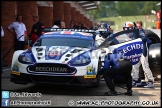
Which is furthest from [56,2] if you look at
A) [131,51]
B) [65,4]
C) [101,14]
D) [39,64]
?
[101,14]

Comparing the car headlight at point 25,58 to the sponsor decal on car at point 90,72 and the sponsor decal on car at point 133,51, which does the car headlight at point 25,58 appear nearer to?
the sponsor decal on car at point 90,72

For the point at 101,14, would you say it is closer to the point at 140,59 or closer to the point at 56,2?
the point at 56,2

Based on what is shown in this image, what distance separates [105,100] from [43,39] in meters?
2.91

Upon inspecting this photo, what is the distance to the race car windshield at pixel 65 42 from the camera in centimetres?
1009

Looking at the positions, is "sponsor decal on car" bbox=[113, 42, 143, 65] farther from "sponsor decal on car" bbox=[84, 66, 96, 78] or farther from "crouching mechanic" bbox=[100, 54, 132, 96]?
"sponsor decal on car" bbox=[84, 66, 96, 78]

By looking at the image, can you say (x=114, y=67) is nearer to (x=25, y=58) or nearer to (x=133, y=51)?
(x=25, y=58)

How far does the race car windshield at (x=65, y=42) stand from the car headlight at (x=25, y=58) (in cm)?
103

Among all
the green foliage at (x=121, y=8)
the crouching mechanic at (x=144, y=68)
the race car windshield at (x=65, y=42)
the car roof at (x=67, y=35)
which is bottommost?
the crouching mechanic at (x=144, y=68)

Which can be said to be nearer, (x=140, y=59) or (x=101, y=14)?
(x=140, y=59)

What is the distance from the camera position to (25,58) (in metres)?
9.09

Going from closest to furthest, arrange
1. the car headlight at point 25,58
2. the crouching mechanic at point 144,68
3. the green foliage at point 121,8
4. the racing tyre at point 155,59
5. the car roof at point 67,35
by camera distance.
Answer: the car headlight at point 25,58
the car roof at point 67,35
the crouching mechanic at point 144,68
the racing tyre at point 155,59
the green foliage at point 121,8

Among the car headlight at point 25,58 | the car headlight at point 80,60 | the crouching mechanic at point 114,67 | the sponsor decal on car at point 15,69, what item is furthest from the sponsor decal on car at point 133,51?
the sponsor decal on car at point 15,69

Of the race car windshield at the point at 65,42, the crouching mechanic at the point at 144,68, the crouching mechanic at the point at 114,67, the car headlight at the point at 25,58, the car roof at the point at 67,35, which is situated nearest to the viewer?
the crouching mechanic at the point at 114,67

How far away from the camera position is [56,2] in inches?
1098
